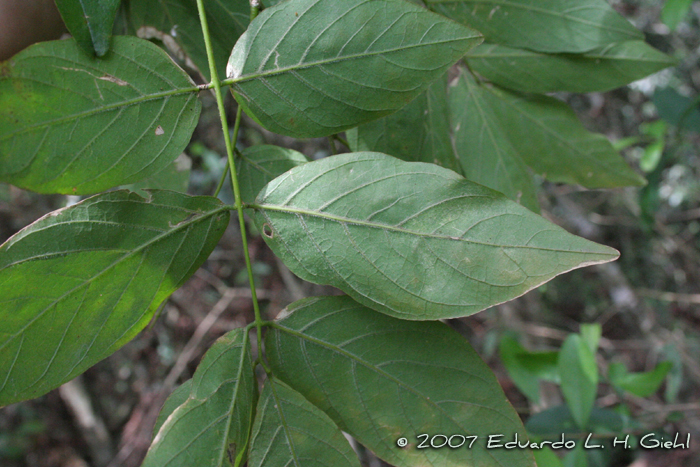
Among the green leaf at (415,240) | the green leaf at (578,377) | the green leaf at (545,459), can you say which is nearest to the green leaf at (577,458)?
the green leaf at (578,377)

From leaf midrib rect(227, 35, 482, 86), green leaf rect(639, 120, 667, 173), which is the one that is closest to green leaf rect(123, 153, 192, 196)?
leaf midrib rect(227, 35, 482, 86)

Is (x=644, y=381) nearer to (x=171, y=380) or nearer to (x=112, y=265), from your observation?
(x=112, y=265)

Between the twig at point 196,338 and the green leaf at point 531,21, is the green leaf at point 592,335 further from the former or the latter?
the twig at point 196,338

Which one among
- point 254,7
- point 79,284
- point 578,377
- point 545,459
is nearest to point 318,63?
point 254,7

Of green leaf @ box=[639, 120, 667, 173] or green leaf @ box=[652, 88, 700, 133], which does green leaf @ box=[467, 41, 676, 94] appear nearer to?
green leaf @ box=[652, 88, 700, 133]

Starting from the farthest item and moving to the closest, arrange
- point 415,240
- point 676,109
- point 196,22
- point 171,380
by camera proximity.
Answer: point 171,380 → point 676,109 → point 196,22 → point 415,240
